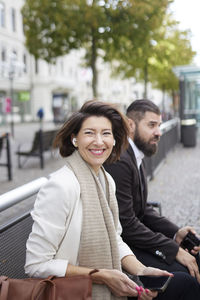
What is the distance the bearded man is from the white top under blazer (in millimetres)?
826

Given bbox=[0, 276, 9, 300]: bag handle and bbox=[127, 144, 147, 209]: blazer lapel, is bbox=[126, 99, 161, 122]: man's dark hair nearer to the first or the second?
bbox=[127, 144, 147, 209]: blazer lapel

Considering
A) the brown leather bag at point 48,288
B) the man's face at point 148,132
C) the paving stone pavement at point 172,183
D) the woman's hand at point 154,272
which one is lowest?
the paving stone pavement at point 172,183

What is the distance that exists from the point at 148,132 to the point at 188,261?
993 mm

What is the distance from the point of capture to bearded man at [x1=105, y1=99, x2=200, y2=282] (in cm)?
262

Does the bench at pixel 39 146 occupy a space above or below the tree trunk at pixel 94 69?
below

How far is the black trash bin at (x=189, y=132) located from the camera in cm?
1417

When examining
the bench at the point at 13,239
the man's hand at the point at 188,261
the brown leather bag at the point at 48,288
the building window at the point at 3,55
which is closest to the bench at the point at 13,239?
the bench at the point at 13,239

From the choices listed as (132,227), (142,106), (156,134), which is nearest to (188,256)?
(132,227)

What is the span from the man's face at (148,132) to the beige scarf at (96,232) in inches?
43.9

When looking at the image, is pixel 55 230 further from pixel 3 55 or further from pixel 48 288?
pixel 3 55

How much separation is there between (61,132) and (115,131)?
340mm

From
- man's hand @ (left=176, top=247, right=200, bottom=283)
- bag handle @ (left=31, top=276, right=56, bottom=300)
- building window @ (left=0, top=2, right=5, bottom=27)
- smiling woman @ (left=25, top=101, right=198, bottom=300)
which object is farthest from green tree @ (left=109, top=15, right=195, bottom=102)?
building window @ (left=0, top=2, right=5, bottom=27)

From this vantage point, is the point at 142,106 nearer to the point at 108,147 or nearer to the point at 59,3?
the point at 108,147

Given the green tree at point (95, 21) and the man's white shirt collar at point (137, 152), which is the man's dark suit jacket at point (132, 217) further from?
the green tree at point (95, 21)
